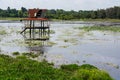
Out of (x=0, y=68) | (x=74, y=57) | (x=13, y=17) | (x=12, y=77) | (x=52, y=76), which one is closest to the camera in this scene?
(x=12, y=77)

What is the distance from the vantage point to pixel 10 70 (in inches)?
726

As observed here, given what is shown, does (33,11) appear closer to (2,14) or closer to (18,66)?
(18,66)

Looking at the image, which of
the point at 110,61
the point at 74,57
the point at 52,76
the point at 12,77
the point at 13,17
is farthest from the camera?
the point at 13,17

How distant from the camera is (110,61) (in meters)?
27.4

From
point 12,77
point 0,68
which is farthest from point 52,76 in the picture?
point 0,68

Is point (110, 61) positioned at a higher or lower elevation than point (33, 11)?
lower

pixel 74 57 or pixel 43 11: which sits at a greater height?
pixel 43 11

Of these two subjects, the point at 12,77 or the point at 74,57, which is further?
the point at 74,57

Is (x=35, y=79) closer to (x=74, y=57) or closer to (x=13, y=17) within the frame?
(x=74, y=57)

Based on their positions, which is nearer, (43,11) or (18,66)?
(18,66)

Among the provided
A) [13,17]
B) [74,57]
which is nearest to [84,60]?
[74,57]

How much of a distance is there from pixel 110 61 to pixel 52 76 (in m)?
11.1

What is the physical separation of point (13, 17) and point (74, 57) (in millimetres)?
161705

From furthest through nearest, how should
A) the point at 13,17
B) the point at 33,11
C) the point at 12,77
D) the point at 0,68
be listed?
the point at 13,17 → the point at 33,11 → the point at 0,68 → the point at 12,77
